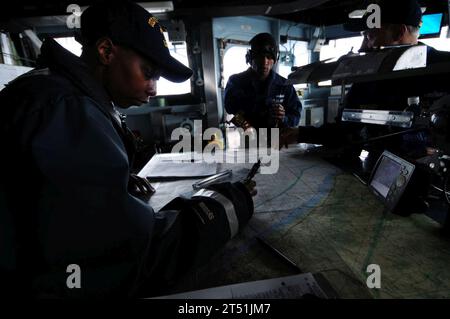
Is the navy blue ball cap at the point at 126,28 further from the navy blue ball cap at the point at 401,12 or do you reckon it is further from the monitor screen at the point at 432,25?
the monitor screen at the point at 432,25

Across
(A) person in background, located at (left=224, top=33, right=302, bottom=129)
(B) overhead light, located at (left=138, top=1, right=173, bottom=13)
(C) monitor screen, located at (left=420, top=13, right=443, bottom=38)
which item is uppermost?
(B) overhead light, located at (left=138, top=1, right=173, bottom=13)

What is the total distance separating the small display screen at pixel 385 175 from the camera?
985 mm

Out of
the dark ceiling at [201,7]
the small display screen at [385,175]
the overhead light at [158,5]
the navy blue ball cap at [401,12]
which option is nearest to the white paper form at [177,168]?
the small display screen at [385,175]

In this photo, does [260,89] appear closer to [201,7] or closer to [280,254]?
[201,7]

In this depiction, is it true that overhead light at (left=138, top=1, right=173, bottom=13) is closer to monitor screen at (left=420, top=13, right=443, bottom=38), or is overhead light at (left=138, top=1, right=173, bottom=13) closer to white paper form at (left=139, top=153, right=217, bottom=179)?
white paper form at (left=139, top=153, right=217, bottom=179)

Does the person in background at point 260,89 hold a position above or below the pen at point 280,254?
→ above

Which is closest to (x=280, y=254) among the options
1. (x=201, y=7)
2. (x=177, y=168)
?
(x=177, y=168)

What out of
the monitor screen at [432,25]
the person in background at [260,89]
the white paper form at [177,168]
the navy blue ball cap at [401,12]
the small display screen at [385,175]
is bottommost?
the white paper form at [177,168]

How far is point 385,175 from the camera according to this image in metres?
1.05

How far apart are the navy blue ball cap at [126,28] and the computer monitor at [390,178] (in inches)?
34.8

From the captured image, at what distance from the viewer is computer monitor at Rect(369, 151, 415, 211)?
2.99 feet

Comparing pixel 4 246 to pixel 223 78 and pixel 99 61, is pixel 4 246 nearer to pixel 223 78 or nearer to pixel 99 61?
pixel 99 61

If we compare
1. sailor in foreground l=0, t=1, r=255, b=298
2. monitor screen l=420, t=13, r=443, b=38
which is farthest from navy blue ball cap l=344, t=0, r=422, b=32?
monitor screen l=420, t=13, r=443, b=38

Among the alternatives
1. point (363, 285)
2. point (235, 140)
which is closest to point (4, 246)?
point (363, 285)
